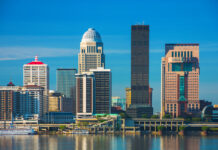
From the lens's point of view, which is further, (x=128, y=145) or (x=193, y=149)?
(x=128, y=145)

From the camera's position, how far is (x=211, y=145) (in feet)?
539

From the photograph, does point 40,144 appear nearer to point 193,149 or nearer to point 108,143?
point 108,143

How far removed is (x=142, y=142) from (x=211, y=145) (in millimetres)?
18582

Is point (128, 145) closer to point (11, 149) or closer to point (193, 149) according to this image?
point (193, 149)

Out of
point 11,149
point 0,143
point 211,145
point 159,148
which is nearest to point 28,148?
point 11,149

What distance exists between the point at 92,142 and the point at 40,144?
533 inches

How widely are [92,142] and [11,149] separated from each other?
2695cm

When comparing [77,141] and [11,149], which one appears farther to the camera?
[77,141]

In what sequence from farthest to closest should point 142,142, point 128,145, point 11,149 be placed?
point 142,142 < point 128,145 < point 11,149

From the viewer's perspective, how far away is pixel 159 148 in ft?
511

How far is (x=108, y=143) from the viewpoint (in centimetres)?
16962

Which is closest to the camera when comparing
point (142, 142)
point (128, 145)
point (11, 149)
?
point (11, 149)

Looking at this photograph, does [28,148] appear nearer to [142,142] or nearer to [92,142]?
[92,142]

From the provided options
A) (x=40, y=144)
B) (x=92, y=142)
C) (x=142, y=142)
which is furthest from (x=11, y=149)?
(x=142, y=142)
